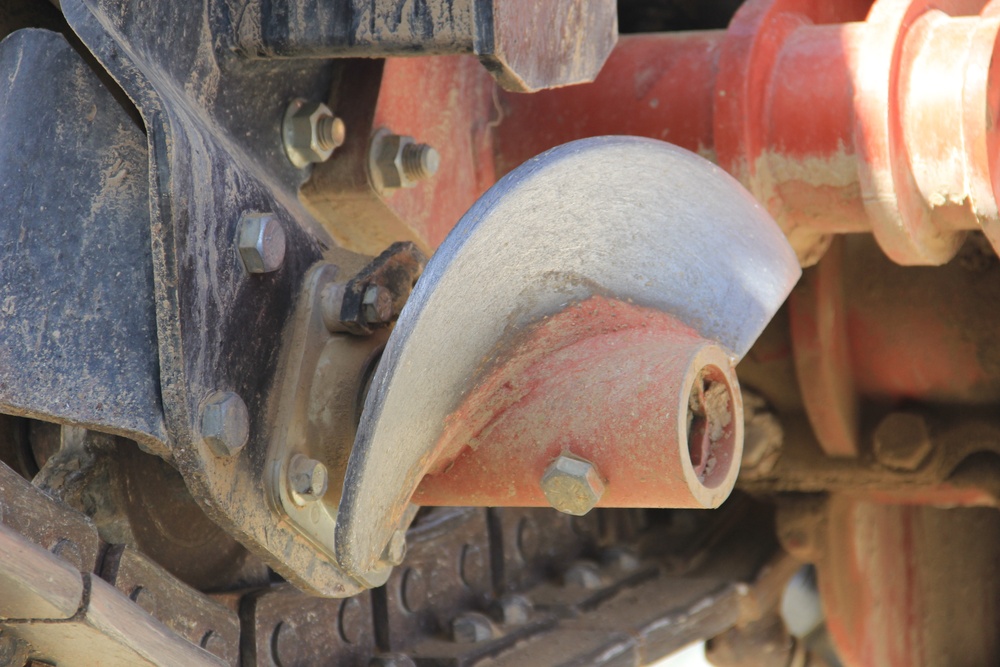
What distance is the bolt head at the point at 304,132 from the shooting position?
4.15 ft

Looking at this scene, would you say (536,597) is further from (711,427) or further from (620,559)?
(711,427)

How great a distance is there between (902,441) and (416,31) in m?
1.21

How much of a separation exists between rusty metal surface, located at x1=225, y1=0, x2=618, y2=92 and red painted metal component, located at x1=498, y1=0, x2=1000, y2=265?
1.16 feet

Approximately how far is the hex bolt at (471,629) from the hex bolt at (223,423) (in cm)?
72

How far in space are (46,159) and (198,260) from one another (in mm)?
154

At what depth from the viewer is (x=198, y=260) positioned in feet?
3.46

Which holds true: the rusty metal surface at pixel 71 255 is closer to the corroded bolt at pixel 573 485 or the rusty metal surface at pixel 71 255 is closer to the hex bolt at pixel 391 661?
the corroded bolt at pixel 573 485

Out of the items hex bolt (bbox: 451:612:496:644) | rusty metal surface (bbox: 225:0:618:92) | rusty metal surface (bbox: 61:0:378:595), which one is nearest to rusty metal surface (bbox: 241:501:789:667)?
hex bolt (bbox: 451:612:496:644)

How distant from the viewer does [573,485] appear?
1.09m

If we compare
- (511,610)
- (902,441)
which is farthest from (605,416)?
(902,441)

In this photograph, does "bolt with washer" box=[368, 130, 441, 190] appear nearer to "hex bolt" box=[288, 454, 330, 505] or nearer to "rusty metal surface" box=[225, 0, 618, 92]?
"rusty metal surface" box=[225, 0, 618, 92]

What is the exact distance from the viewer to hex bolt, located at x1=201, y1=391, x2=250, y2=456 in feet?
3.45

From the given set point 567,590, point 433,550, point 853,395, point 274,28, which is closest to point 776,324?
point 853,395

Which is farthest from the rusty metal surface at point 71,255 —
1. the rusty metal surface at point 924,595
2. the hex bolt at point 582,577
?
the rusty metal surface at point 924,595
